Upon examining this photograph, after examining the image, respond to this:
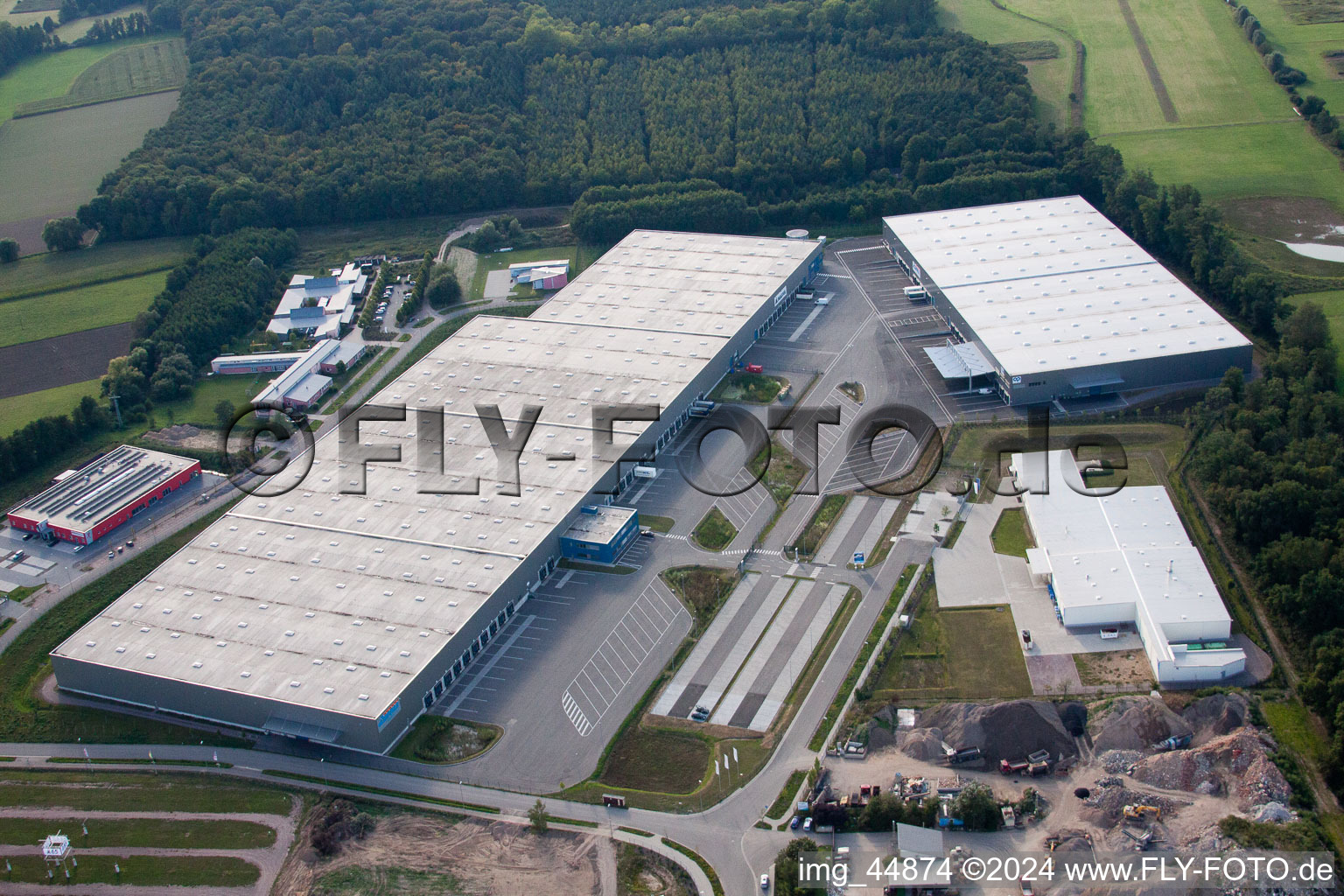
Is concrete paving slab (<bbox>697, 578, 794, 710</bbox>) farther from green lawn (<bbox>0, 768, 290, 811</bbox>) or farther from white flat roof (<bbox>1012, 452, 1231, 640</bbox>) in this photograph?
green lawn (<bbox>0, 768, 290, 811</bbox>)

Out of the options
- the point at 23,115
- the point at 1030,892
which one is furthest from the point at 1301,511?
the point at 23,115

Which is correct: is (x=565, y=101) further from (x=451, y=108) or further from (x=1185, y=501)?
(x=1185, y=501)

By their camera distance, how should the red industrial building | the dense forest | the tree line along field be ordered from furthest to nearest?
the dense forest < the tree line along field < the red industrial building

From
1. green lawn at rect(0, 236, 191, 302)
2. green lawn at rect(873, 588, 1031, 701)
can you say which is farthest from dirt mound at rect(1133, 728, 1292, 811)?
green lawn at rect(0, 236, 191, 302)

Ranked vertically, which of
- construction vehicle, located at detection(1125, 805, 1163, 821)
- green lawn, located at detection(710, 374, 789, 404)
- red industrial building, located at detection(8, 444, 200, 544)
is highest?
green lawn, located at detection(710, 374, 789, 404)

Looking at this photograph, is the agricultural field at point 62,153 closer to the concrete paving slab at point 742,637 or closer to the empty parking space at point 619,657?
the empty parking space at point 619,657

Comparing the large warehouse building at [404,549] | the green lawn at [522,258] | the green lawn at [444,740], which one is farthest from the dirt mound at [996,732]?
the green lawn at [522,258]
